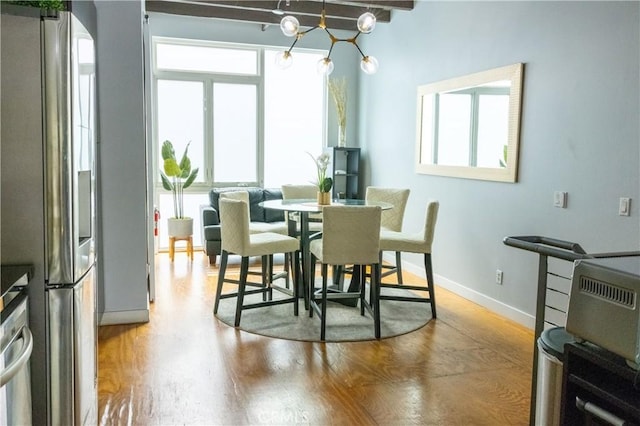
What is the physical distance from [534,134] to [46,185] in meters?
3.46

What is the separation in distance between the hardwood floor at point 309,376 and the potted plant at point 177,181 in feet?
7.69

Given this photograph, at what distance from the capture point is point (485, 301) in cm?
464

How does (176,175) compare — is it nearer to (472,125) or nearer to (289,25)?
(289,25)

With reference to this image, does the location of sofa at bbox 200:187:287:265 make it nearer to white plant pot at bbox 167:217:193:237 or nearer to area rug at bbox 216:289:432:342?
white plant pot at bbox 167:217:193:237

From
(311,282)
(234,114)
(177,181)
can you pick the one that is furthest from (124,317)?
A: (234,114)

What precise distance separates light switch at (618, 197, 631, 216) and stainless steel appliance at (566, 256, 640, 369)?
2.16m

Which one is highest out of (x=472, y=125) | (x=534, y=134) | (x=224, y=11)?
(x=224, y=11)

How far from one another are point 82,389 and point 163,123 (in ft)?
17.7

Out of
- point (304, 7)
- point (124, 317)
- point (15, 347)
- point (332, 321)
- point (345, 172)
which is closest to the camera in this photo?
point (15, 347)

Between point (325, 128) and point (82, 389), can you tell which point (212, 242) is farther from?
point (82, 389)

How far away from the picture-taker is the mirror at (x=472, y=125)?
4.30m

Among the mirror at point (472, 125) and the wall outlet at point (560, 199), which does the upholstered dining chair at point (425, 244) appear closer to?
the mirror at point (472, 125)

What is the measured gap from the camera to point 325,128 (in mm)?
7547

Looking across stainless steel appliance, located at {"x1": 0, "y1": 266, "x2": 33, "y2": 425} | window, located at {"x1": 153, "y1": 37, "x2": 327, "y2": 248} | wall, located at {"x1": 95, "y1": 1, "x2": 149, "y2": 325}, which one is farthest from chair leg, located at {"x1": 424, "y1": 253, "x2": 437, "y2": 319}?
window, located at {"x1": 153, "y1": 37, "x2": 327, "y2": 248}
